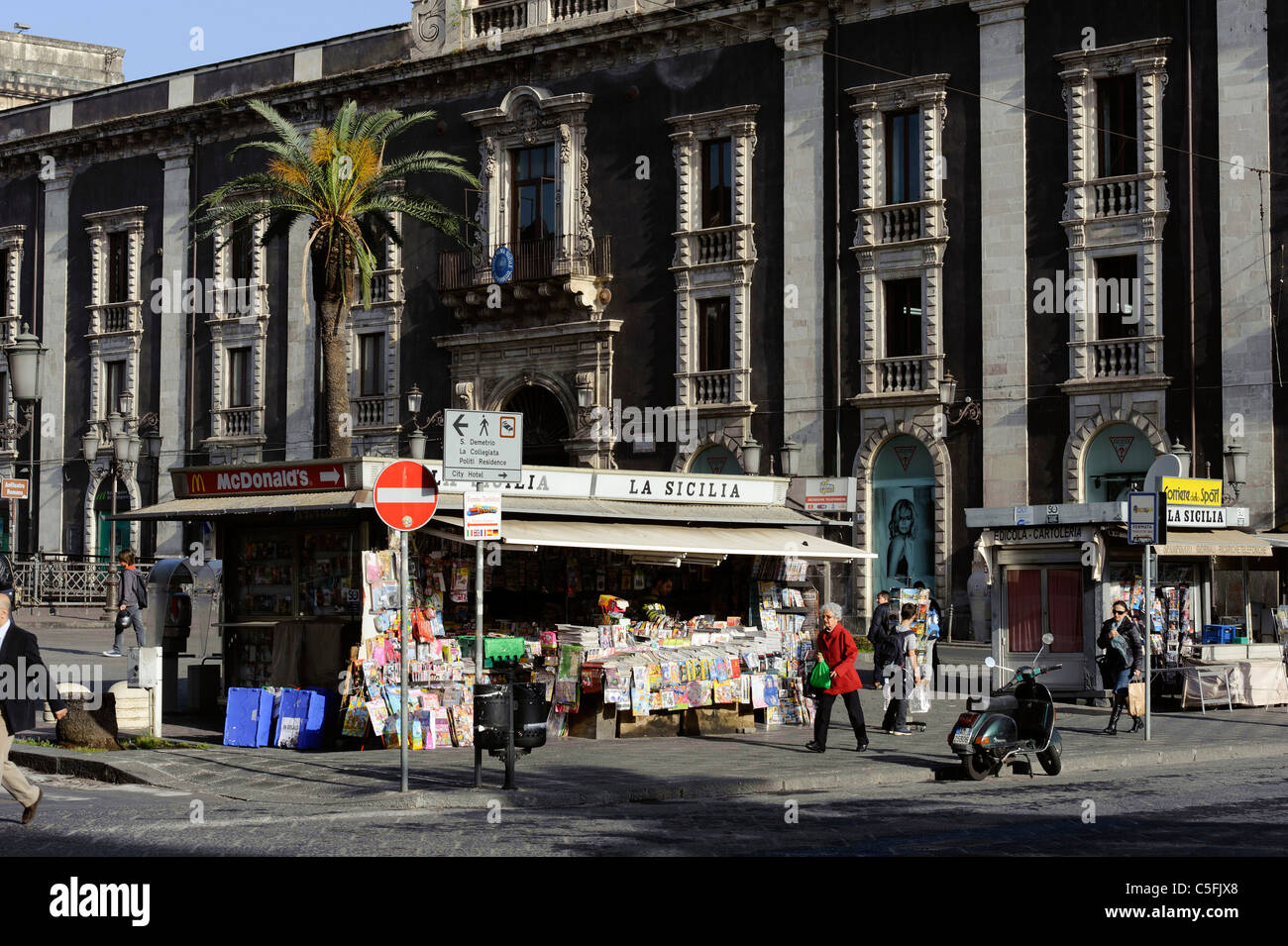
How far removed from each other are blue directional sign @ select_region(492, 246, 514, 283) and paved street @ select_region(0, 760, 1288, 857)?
2784 centimetres

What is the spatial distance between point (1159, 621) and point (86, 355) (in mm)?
36663

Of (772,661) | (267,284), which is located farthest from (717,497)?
(267,284)

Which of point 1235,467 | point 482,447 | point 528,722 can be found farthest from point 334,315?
point 528,722

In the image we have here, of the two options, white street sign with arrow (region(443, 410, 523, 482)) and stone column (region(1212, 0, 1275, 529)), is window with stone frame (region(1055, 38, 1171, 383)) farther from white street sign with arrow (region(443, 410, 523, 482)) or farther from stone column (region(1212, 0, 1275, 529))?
white street sign with arrow (region(443, 410, 523, 482))

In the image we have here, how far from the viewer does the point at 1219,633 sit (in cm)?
2541

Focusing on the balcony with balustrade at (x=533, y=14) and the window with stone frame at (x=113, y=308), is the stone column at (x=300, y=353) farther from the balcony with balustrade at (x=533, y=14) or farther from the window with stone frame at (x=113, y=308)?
the balcony with balustrade at (x=533, y=14)

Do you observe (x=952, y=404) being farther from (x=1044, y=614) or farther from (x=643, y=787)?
(x=643, y=787)

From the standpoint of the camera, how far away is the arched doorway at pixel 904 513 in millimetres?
37844

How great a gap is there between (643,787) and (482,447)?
332 cm

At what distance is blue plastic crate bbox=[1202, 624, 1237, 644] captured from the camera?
25375 millimetres

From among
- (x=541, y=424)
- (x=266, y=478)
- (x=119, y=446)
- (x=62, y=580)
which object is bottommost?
(x=62, y=580)

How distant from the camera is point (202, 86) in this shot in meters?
50.2

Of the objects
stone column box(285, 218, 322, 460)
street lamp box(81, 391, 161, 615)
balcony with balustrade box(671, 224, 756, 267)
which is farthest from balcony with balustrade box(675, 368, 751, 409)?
street lamp box(81, 391, 161, 615)

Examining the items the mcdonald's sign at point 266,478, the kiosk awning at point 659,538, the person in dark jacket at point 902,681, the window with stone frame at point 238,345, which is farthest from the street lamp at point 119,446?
the person in dark jacket at point 902,681
